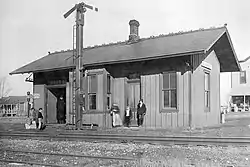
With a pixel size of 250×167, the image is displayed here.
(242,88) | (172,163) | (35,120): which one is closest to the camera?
(172,163)

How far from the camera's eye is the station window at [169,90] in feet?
43.8

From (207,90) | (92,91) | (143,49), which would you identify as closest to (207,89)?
(207,90)

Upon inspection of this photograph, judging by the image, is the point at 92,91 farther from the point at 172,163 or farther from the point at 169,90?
the point at 172,163

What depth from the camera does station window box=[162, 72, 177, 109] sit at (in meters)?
13.3

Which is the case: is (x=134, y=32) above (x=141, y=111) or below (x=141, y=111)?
above

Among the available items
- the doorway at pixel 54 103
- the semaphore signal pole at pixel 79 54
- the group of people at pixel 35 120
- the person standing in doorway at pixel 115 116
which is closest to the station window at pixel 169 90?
the person standing in doorway at pixel 115 116

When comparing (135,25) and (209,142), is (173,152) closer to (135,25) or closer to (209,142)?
(209,142)

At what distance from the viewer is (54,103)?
1795 centimetres

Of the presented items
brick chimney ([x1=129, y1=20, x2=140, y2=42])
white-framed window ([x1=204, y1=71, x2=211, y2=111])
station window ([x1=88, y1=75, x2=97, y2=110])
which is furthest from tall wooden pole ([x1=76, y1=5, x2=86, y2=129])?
white-framed window ([x1=204, y1=71, x2=211, y2=111])

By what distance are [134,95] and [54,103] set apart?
5.24 meters

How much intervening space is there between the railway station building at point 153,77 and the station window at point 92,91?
18mm

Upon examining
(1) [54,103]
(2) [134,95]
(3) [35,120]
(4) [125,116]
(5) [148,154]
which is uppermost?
(2) [134,95]

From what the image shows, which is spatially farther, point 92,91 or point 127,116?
point 92,91

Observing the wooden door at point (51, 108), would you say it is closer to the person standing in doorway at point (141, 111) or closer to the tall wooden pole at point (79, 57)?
the tall wooden pole at point (79, 57)
